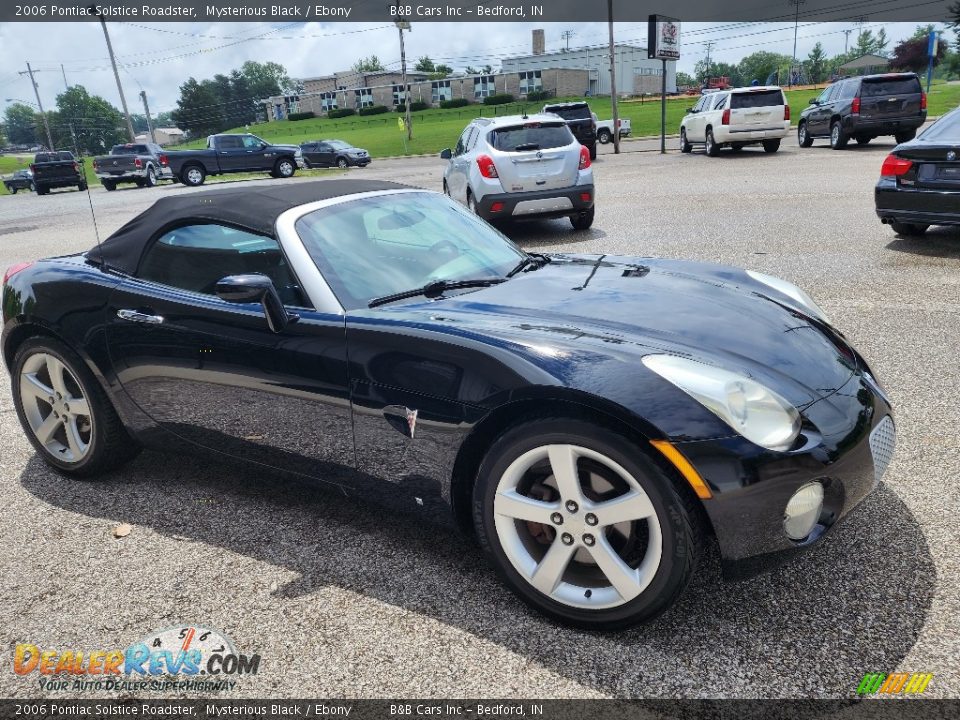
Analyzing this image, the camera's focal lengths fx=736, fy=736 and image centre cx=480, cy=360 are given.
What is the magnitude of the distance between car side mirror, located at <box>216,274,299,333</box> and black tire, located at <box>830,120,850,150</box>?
19611mm

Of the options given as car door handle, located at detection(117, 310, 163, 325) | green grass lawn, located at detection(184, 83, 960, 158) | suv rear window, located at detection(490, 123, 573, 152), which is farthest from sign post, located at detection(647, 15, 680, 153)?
car door handle, located at detection(117, 310, 163, 325)

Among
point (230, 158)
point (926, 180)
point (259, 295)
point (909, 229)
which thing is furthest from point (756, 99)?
point (259, 295)

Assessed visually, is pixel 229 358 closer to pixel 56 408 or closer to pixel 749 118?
pixel 56 408

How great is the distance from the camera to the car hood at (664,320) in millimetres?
2365

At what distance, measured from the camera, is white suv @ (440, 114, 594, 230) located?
9.63m

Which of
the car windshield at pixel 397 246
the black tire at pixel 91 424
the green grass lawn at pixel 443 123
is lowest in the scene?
the green grass lawn at pixel 443 123

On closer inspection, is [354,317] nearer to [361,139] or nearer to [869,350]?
[869,350]

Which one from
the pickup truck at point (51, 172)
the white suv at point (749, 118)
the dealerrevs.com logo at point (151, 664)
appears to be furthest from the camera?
the pickup truck at point (51, 172)

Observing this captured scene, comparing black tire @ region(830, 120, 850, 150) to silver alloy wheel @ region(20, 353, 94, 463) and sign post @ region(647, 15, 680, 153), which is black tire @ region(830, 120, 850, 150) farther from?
silver alloy wheel @ region(20, 353, 94, 463)

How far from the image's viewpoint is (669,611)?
7.90 ft

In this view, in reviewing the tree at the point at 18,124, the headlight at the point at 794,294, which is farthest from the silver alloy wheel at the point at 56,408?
the tree at the point at 18,124

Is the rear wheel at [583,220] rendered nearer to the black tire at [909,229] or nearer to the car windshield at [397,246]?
the black tire at [909,229]

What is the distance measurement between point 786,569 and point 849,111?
19030 mm

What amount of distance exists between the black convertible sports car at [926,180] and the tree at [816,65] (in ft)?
506
